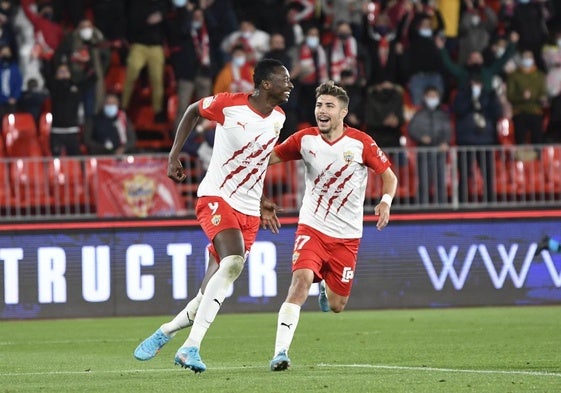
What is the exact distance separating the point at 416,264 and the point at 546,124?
4.72 meters

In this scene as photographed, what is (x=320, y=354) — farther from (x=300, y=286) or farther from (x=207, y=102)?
A: (x=207, y=102)

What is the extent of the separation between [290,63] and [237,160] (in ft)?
36.0

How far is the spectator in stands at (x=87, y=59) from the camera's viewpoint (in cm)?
2150

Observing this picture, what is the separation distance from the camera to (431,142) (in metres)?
21.1

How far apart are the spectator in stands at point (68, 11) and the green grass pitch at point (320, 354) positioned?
647 centimetres

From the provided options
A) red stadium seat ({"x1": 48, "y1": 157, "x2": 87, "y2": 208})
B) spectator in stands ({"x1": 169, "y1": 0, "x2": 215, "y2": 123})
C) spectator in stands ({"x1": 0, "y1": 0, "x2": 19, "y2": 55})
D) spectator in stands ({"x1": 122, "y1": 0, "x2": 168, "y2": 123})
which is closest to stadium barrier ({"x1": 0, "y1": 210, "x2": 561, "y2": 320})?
red stadium seat ({"x1": 48, "y1": 157, "x2": 87, "y2": 208})

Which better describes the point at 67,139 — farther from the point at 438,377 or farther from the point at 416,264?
the point at 438,377

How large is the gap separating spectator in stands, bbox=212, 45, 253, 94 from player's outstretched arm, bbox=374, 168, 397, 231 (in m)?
10.0

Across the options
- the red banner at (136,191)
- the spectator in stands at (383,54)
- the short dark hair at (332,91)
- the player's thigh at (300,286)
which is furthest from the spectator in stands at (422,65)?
the player's thigh at (300,286)

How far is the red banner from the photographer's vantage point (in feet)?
62.1

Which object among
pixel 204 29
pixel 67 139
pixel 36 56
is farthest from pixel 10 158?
pixel 204 29

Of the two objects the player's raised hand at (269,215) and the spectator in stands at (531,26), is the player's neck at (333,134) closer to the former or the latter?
the player's raised hand at (269,215)

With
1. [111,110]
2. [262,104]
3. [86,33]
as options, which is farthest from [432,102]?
[262,104]

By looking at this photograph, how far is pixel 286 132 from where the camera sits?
68.8 ft
